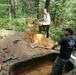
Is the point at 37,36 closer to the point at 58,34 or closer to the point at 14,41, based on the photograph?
the point at 14,41

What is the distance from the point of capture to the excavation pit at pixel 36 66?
23.2 feet

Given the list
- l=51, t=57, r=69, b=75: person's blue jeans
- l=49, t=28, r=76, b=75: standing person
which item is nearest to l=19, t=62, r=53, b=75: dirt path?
l=51, t=57, r=69, b=75: person's blue jeans

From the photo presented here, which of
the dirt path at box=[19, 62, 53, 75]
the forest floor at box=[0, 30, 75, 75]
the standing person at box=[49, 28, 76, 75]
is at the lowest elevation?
the dirt path at box=[19, 62, 53, 75]

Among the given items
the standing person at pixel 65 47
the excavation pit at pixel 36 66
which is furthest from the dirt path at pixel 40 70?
the standing person at pixel 65 47

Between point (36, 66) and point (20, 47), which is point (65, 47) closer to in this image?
point (36, 66)

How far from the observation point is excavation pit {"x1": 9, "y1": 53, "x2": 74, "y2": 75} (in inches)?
278

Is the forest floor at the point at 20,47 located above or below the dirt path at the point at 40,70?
above

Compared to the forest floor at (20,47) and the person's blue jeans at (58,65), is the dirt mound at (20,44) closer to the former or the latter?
the forest floor at (20,47)

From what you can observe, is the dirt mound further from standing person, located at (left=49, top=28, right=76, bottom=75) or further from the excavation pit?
standing person, located at (left=49, top=28, right=76, bottom=75)

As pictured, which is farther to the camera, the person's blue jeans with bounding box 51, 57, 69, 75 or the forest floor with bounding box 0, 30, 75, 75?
the forest floor with bounding box 0, 30, 75, 75

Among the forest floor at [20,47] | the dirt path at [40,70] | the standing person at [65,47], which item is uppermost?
the standing person at [65,47]

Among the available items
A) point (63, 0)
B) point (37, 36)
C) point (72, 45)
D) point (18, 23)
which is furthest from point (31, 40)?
point (63, 0)

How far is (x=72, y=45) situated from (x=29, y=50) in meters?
4.40

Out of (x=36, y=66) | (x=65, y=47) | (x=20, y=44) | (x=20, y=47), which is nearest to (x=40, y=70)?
(x=36, y=66)
